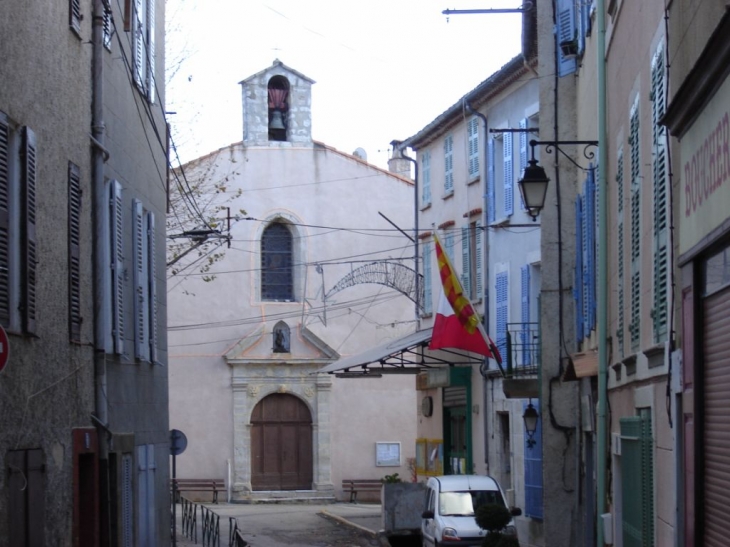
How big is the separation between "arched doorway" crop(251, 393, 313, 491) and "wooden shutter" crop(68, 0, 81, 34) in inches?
1094

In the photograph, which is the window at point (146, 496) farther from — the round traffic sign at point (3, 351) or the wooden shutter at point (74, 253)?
the round traffic sign at point (3, 351)

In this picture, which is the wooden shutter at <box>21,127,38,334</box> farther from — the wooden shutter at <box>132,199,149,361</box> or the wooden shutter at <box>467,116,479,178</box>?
the wooden shutter at <box>467,116,479,178</box>

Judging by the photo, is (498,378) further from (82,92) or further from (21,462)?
(21,462)

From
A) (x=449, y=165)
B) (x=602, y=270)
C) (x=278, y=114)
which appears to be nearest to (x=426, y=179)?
(x=449, y=165)

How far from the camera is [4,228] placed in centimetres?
962

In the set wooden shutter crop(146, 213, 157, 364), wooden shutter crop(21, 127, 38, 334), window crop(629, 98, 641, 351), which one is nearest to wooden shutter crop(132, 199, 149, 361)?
wooden shutter crop(146, 213, 157, 364)

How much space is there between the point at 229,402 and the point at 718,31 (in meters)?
33.9

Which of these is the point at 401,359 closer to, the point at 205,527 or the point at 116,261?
the point at 205,527

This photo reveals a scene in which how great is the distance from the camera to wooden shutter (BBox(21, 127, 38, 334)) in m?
10.0

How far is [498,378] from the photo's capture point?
2598 centimetres

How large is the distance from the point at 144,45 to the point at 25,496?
8.10 metres

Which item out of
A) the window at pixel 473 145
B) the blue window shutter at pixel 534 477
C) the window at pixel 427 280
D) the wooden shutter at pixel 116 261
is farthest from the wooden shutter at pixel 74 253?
the window at pixel 427 280

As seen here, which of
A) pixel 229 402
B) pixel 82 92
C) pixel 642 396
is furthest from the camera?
pixel 229 402

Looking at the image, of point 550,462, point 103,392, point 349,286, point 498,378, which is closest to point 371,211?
point 349,286
